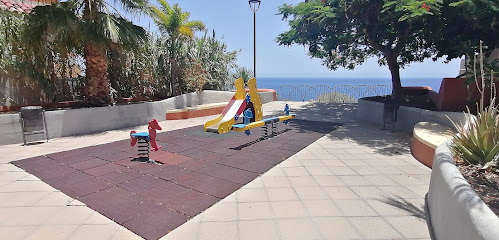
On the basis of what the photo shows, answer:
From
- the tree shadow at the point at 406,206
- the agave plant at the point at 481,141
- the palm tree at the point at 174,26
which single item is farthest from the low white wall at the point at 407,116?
the palm tree at the point at 174,26

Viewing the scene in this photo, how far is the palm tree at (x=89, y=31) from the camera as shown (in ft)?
23.2

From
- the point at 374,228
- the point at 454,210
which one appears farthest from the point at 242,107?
the point at 454,210

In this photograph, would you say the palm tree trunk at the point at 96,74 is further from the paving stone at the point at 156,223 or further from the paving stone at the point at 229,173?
the paving stone at the point at 156,223

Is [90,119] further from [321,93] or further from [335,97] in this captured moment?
[335,97]

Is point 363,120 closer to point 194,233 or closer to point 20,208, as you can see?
point 194,233

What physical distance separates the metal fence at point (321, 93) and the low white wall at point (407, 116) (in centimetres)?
708

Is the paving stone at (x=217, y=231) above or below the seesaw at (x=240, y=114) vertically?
below

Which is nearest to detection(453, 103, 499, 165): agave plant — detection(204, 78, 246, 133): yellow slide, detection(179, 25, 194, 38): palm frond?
detection(204, 78, 246, 133): yellow slide

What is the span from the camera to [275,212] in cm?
320

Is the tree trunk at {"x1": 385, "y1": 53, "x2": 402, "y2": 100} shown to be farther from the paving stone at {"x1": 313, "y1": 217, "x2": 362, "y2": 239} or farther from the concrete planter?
the paving stone at {"x1": 313, "y1": 217, "x2": 362, "y2": 239}

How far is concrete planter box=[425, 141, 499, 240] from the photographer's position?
1819mm

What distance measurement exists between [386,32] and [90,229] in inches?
380

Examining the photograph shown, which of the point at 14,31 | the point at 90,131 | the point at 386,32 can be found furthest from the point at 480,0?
the point at 14,31

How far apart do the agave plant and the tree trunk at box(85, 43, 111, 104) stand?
8990mm
